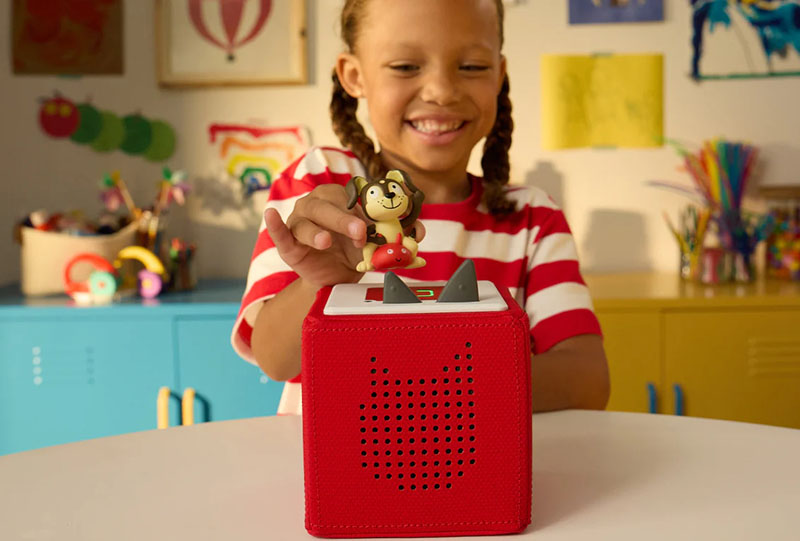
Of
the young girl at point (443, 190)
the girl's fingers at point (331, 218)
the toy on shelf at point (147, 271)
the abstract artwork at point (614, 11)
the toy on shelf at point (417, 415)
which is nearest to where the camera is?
the toy on shelf at point (417, 415)

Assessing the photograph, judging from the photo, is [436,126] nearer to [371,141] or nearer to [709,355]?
[371,141]

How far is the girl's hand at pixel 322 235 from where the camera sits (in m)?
0.61

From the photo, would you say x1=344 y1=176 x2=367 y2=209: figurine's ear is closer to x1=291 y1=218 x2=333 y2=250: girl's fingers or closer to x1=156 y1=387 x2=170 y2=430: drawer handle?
x1=291 y1=218 x2=333 y2=250: girl's fingers

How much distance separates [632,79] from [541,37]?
248 millimetres

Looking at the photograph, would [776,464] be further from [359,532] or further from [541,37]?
[541,37]

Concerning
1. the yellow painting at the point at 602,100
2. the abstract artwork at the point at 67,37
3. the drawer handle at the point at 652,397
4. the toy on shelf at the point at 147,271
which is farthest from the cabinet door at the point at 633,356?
the abstract artwork at the point at 67,37

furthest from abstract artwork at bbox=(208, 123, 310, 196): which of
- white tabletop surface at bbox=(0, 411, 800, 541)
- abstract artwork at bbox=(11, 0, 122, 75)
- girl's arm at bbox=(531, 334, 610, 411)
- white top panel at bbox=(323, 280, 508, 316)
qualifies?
white top panel at bbox=(323, 280, 508, 316)

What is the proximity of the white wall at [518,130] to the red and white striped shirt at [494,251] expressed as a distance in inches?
39.8

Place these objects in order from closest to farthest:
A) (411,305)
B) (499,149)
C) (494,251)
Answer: (411,305) → (494,251) → (499,149)

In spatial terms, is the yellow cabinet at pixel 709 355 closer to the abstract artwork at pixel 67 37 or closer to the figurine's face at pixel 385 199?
the figurine's face at pixel 385 199

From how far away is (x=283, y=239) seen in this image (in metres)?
0.64

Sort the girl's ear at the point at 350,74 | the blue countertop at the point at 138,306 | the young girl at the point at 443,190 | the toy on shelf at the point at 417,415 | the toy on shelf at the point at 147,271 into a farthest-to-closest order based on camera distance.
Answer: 1. the toy on shelf at the point at 147,271
2. the blue countertop at the point at 138,306
3. the girl's ear at the point at 350,74
4. the young girl at the point at 443,190
5. the toy on shelf at the point at 417,415

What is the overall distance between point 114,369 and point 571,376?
1.08 meters

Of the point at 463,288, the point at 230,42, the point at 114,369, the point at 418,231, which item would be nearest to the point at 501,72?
the point at 418,231
